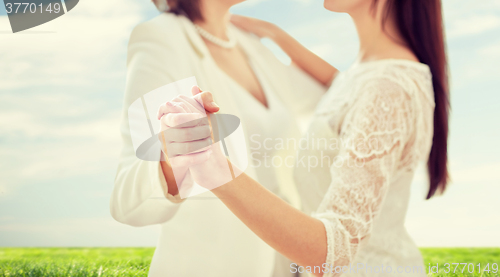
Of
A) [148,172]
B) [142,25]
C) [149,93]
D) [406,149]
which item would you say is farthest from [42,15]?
[406,149]

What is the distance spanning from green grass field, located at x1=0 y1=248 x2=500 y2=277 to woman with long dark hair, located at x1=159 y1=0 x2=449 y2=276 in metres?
0.47

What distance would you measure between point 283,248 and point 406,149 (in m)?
0.28

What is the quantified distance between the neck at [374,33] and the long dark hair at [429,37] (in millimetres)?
12

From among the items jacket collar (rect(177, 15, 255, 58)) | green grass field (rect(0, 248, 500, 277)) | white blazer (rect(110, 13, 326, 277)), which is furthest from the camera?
green grass field (rect(0, 248, 500, 277))

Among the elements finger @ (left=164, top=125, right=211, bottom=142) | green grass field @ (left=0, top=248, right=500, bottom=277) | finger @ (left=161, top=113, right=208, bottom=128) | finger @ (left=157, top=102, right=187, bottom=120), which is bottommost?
green grass field @ (left=0, top=248, right=500, bottom=277)

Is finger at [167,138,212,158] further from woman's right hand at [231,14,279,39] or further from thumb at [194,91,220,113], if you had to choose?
woman's right hand at [231,14,279,39]

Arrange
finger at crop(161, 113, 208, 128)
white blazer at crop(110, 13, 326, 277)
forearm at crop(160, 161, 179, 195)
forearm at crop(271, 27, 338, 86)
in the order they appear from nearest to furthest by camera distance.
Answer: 1. finger at crop(161, 113, 208, 128)
2. forearm at crop(160, 161, 179, 195)
3. white blazer at crop(110, 13, 326, 277)
4. forearm at crop(271, 27, 338, 86)

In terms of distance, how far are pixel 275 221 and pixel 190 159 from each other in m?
0.14

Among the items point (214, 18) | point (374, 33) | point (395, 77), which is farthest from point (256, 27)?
point (395, 77)

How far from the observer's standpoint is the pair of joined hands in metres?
0.38

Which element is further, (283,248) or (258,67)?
(258,67)

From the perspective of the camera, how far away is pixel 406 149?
0.60m

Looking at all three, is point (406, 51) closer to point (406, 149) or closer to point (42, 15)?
point (406, 149)

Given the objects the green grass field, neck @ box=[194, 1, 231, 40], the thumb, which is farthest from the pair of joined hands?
the green grass field
